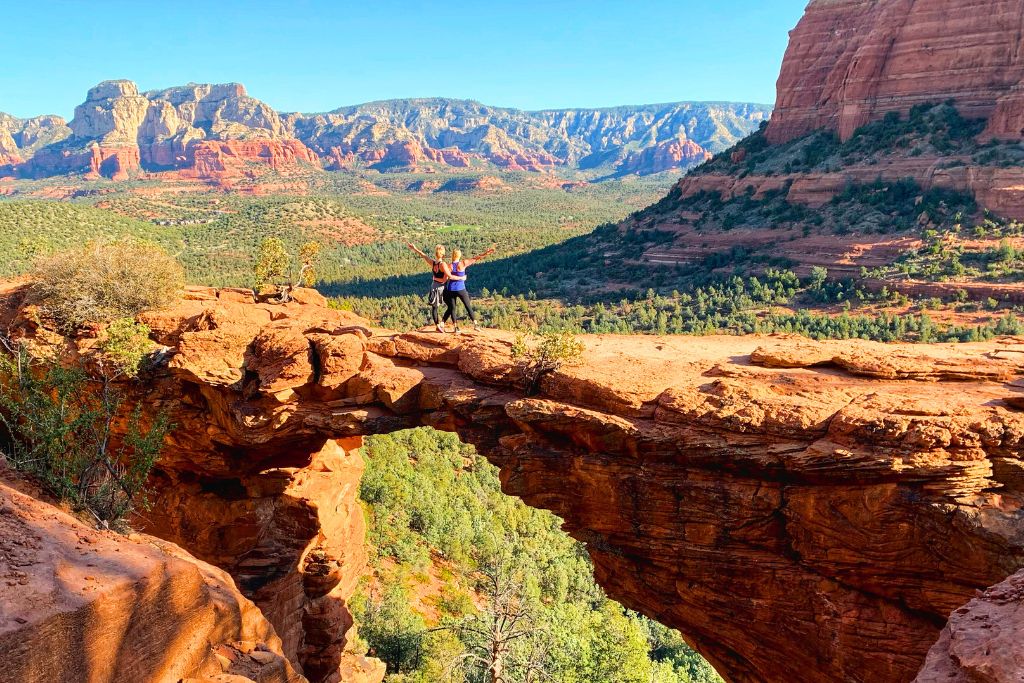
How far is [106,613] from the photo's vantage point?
646 centimetres

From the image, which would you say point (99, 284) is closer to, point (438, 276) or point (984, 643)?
point (438, 276)

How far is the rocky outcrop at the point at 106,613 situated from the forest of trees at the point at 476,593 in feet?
18.2

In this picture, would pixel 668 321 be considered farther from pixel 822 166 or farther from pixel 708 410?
pixel 708 410

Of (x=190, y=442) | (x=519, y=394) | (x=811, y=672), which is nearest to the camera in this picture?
(x=811, y=672)

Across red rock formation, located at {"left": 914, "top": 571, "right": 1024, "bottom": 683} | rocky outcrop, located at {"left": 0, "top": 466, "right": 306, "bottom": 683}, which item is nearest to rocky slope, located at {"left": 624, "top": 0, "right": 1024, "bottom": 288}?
red rock formation, located at {"left": 914, "top": 571, "right": 1024, "bottom": 683}

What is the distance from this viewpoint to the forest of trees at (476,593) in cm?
1600

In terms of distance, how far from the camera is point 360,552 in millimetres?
17609

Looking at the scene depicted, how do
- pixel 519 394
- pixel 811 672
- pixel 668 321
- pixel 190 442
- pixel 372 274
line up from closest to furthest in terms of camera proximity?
1. pixel 811 672
2. pixel 519 394
3. pixel 190 442
4. pixel 668 321
5. pixel 372 274

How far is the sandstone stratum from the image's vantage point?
25.0ft

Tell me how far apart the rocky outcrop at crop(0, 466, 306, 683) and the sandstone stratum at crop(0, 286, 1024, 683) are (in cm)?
6

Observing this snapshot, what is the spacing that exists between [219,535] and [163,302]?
5.56 m

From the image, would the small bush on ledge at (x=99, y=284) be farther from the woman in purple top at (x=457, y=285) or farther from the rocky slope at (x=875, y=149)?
the rocky slope at (x=875, y=149)

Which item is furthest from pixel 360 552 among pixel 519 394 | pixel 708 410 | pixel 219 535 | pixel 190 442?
pixel 708 410

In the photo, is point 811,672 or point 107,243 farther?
point 107,243
